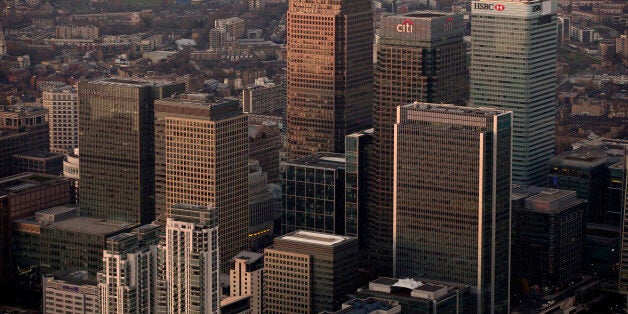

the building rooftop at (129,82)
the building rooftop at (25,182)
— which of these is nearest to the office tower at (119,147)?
the building rooftop at (129,82)

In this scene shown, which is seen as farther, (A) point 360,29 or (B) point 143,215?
(A) point 360,29

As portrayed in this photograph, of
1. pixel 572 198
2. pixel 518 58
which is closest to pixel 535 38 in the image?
pixel 518 58

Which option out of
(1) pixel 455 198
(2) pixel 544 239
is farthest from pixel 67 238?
(2) pixel 544 239

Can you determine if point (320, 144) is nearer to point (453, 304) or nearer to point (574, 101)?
point (453, 304)

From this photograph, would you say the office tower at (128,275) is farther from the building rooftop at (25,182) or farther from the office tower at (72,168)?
the office tower at (72,168)

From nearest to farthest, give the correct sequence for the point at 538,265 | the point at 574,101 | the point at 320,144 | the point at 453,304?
the point at 453,304
the point at 538,265
the point at 320,144
the point at 574,101

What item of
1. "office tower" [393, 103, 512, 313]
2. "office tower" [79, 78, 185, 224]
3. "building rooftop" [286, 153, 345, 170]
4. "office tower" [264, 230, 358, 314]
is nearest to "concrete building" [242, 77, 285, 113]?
"building rooftop" [286, 153, 345, 170]

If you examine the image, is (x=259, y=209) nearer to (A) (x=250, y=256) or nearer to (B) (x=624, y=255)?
(A) (x=250, y=256)

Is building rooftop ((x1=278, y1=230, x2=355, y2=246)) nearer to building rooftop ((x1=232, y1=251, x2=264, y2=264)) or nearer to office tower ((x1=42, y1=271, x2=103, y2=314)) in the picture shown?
building rooftop ((x1=232, y1=251, x2=264, y2=264))
